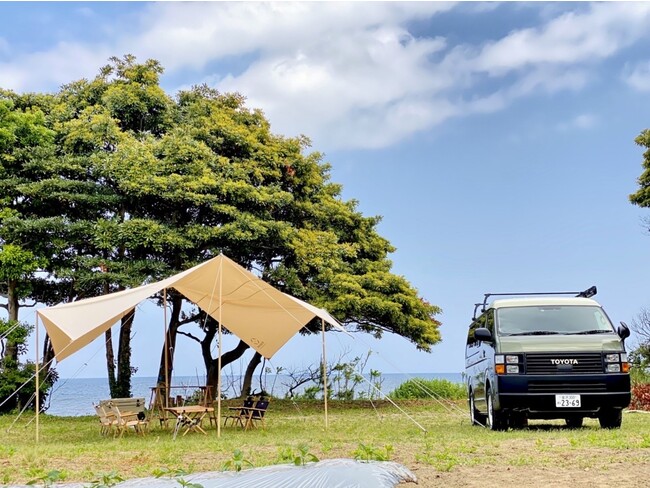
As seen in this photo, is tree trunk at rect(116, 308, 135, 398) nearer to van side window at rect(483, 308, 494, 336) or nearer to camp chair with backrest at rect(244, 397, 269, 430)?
camp chair with backrest at rect(244, 397, 269, 430)

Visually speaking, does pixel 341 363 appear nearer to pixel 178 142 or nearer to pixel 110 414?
pixel 178 142

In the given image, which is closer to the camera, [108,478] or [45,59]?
[108,478]

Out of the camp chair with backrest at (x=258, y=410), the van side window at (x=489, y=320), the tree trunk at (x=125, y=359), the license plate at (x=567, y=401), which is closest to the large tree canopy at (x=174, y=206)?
the tree trunk at (x=125, y=359)

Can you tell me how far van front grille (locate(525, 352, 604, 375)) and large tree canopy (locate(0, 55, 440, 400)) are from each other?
28.9ft

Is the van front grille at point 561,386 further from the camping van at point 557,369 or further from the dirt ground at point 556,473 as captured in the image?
the dirt ground at point 556,473

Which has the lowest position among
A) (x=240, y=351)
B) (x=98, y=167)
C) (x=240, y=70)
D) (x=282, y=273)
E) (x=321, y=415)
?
(x=321, y=415)

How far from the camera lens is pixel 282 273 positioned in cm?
1995

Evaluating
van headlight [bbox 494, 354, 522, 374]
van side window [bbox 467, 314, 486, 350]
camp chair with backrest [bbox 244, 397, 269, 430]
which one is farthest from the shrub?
camp chair with backrest [bbox 244, 397, 269, 430]

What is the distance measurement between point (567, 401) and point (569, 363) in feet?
1.79

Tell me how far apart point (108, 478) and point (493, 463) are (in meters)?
3.95

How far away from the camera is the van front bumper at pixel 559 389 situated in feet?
36.4

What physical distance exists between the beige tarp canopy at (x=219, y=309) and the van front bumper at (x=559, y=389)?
4.07 metres

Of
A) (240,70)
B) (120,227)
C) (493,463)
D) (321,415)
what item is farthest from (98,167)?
(493,463)

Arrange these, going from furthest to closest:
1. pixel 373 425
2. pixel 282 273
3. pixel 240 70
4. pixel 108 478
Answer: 1. pixel 282 273
2. pixel 240 70
3. pixel 373 425
4. pixel 108 478
